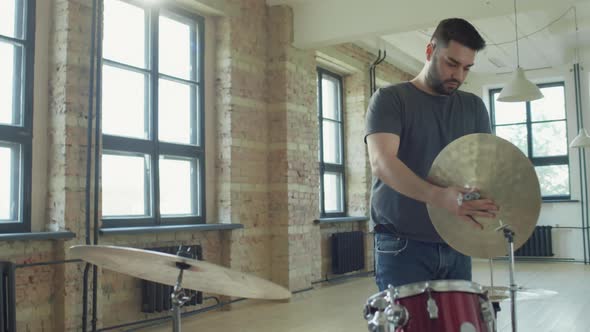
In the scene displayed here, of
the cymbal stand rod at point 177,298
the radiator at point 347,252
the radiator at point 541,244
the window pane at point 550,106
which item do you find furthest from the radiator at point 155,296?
the window pane at point 550,106

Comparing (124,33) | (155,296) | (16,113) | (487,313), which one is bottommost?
(155,296)

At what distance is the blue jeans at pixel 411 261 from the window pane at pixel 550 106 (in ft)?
34.5

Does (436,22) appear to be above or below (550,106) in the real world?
above

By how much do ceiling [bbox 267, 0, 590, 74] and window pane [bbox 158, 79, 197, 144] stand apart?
173 cm

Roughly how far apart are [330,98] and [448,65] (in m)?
7.28

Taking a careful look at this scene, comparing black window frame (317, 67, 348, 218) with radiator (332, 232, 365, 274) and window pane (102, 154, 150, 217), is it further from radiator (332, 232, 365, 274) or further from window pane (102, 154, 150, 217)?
window pane (102, 154, 150, 217)

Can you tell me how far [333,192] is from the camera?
9148 millimetres

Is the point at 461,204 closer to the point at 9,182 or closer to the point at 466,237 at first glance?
the point at 466,237

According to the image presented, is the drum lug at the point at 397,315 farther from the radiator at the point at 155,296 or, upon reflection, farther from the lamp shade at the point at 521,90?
the lamp shade at the point at 521,90

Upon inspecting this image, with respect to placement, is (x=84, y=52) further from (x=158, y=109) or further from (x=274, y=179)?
(x=274, y=179)

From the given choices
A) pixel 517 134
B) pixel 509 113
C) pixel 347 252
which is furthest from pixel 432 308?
pixel 509 113

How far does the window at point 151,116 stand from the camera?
5.34m

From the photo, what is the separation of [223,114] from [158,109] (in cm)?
89

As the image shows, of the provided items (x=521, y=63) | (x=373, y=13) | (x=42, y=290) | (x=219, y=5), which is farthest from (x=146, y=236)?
(x=521, y=63)
